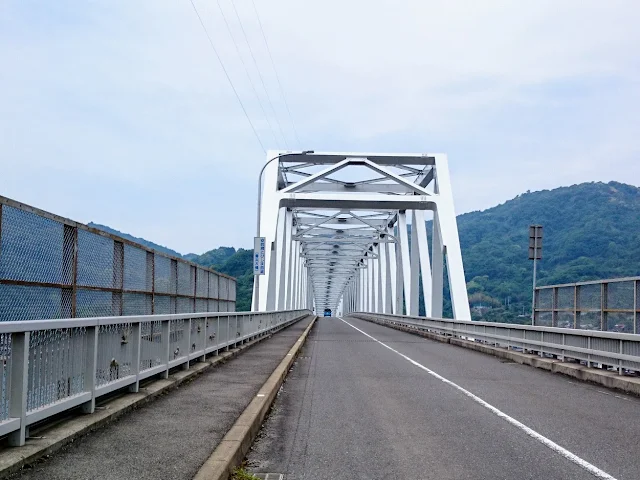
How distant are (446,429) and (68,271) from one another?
4.64m

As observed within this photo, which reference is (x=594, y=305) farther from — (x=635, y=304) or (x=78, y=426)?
(x=78, y=426)

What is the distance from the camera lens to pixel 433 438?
7.07 meters

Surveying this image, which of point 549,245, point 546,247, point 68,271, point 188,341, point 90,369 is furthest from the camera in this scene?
point 549,245

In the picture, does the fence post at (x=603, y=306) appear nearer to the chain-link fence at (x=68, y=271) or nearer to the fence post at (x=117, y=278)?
the chain-link fence at (x=68, y=271)

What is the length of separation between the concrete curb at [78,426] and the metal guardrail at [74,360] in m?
0.15

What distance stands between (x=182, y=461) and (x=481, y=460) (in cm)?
260

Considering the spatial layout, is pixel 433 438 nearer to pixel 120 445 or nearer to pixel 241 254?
pixel 120 445

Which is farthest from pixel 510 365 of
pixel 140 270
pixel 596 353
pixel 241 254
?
pixel 241 254

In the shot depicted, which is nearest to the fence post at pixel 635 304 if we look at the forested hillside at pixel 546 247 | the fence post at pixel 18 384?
the fence post at pixel 18 384

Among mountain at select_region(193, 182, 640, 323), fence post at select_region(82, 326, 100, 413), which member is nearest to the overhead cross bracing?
mountain at select_region(193, 182, 640, 323)

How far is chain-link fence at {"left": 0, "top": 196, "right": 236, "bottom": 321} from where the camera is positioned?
662cm

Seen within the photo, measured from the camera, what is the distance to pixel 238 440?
614 cm

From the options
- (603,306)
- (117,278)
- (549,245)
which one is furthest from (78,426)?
(549,245)

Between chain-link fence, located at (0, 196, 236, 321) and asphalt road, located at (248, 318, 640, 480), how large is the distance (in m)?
2.69
